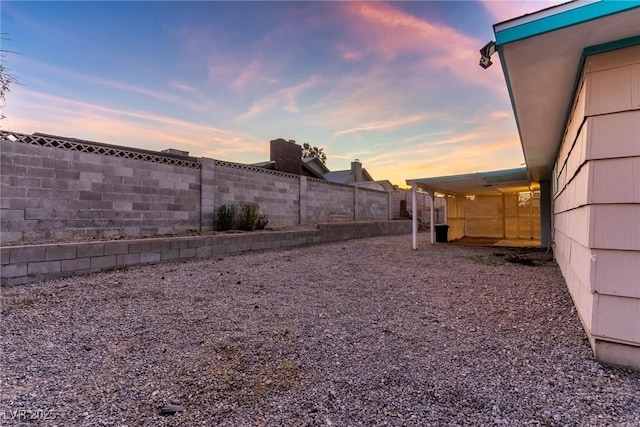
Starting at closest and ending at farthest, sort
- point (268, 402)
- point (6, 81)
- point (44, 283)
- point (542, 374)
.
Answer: point (268, 402) → point (542, 374) → point (44, 283) → point (6, 81)

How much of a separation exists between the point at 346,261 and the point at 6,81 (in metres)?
6.23

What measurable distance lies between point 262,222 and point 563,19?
751 cm

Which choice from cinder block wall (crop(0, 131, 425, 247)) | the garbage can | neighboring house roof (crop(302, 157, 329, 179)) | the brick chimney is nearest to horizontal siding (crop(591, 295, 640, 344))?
cinder block wall (crop(0, 131, 425, 247))

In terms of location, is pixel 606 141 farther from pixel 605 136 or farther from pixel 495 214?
pixel 495 214

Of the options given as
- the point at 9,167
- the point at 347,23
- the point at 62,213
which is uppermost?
the point at 347,23

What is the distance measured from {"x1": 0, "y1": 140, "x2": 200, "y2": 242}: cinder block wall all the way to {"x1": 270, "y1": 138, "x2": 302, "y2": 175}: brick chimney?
660 cm

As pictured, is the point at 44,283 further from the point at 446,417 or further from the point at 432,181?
the point at 432,181

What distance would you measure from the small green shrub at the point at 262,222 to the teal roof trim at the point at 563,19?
707cm

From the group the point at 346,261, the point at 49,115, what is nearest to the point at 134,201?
the point at 49,115

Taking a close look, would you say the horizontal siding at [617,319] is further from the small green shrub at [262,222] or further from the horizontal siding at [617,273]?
the small green shrub at [262,222]

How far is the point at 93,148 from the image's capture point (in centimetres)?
539

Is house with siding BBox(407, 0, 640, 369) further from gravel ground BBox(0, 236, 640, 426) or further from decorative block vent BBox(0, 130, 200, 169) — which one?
decorative block vent BBox(0, 130, 200, 169)

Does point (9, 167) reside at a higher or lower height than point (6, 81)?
lower

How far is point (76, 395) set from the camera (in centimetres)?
161
